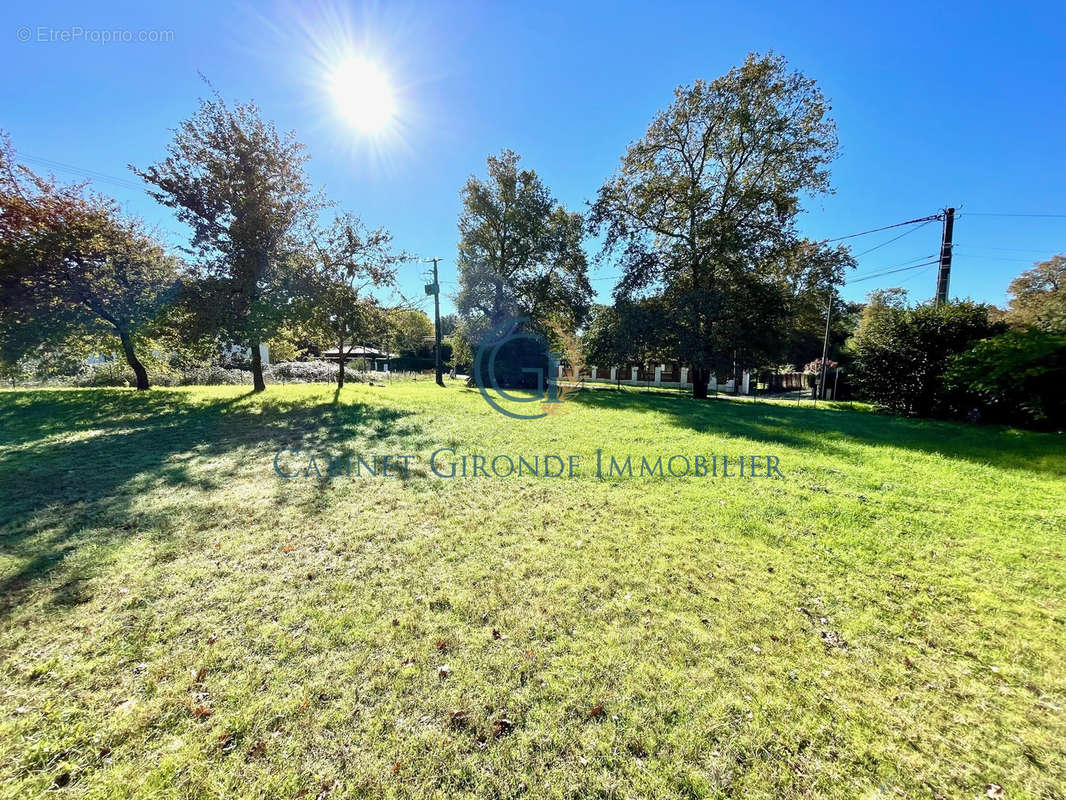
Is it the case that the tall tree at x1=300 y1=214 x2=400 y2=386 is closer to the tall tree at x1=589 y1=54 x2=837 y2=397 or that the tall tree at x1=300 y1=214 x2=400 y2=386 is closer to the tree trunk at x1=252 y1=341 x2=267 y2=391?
the tree trunk at x1=252 y1=341 x2=267 y2=391

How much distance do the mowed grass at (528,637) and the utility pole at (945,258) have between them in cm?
1077

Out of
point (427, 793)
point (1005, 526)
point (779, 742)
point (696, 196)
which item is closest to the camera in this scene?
point (427, 793)

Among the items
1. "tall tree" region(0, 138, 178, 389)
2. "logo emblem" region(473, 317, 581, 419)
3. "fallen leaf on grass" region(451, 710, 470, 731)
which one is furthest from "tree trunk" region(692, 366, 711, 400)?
"tall tree" region(0, 138, 178, 389)

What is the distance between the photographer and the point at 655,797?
144cm

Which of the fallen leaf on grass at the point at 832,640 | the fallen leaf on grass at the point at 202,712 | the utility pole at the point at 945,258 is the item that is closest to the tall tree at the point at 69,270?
the fallen leaf on grass at the point at 202,712

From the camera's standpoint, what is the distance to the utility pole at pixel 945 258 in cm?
1211

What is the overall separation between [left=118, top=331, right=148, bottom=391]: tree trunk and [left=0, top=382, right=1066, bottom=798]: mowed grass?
983 centimetres

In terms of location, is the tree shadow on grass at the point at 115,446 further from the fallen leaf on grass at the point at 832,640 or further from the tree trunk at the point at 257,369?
the fallen leaf on grass at the point at 832,640

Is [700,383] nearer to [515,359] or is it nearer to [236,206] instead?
[515,359]

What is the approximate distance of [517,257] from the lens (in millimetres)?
20891

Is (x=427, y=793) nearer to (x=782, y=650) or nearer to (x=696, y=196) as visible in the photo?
(x=782, y=650)

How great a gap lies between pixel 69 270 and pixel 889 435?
21326mm

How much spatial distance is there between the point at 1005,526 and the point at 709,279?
14.3 meters

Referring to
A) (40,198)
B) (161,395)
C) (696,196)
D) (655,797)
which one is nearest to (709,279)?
(696,196)
